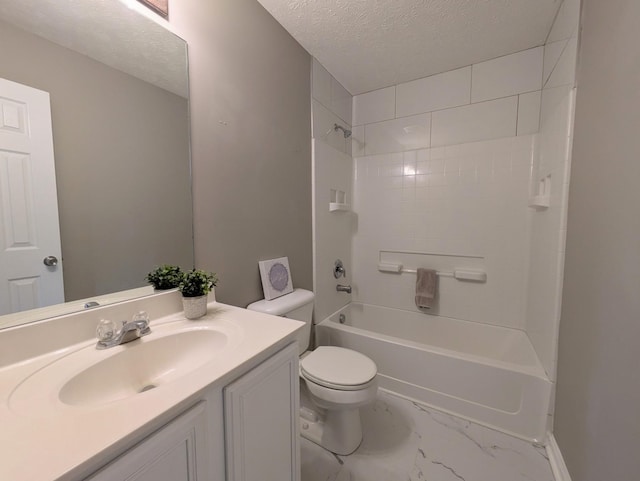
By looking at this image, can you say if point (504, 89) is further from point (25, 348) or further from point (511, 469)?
point (25, 348)

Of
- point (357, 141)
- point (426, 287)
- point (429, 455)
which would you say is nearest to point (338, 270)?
point (426, 287)

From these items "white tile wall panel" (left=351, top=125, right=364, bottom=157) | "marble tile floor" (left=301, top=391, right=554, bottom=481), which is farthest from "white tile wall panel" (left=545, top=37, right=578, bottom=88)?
"marble tile floor" (left=301, top=391, right=554, bottom=481)

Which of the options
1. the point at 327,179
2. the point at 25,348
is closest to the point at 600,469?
the point at 25,348

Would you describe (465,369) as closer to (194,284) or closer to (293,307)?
(293,307)

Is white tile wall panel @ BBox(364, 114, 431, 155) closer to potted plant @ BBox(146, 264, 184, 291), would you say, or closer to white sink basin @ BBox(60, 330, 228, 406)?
potted plant @ BBox(146, 264, 184, 291)

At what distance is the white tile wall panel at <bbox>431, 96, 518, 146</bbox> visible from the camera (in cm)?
189

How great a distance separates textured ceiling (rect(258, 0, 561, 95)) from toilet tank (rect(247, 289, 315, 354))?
1615mm

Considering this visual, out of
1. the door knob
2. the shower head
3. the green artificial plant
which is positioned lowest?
the green artificial plant

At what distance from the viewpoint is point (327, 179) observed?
209 centimetres

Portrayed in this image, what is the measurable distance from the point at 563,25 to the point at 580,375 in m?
1.70

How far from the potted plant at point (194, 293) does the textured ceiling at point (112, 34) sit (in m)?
0.77

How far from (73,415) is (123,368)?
315mm

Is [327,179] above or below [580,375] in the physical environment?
above

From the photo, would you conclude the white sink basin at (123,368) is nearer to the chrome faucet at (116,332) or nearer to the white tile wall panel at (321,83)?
the chrome faucet at (116,332)
